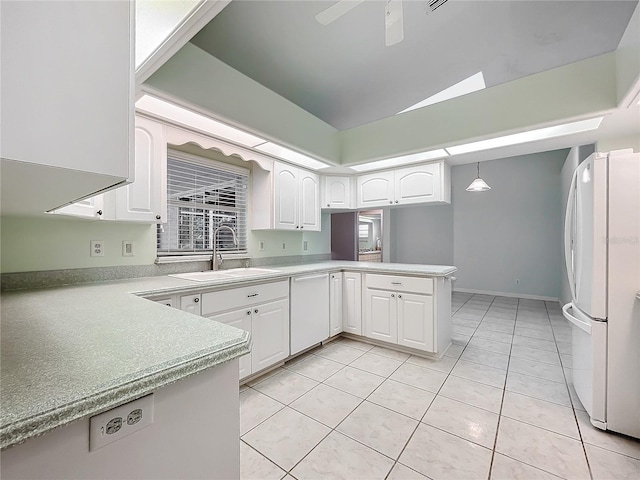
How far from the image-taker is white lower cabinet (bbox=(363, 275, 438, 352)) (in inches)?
108

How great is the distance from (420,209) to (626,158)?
203 inches

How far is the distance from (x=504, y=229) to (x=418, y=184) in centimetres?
378

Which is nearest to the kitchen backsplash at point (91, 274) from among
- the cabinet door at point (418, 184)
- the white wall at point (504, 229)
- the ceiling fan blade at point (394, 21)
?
the cabinet door at point (418, 184)

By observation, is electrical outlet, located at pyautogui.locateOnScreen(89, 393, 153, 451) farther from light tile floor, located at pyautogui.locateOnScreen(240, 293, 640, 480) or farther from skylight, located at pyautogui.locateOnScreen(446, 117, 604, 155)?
skylight, located at pyautogui.locateOnScreen(446, 117, 604, 155)

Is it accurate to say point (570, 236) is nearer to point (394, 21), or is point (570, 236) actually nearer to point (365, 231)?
point (394, 21)

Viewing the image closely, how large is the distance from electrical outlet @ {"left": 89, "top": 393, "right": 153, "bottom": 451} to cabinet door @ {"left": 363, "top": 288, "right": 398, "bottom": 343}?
2570mm

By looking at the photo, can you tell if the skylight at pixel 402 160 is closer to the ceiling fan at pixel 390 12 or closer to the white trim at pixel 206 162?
the white trim at pixel 206 162

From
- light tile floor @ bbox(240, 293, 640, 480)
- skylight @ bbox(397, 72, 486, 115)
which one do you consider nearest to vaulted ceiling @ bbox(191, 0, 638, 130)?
skylight @ bbox(397, 72, 486, 115)

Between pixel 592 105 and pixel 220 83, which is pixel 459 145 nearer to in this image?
pixel 592 105

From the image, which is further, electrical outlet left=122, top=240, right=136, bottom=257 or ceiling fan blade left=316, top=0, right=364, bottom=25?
electrical outlet left=122, top=240, right=136, bottom=257

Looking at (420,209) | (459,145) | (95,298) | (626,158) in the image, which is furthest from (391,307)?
(420,209)

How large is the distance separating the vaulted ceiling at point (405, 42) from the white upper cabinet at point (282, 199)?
2.85 feet

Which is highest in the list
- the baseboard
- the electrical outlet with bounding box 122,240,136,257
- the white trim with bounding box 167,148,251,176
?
the white trim with bounding box 167,148,251,176

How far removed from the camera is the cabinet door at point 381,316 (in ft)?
9.68
